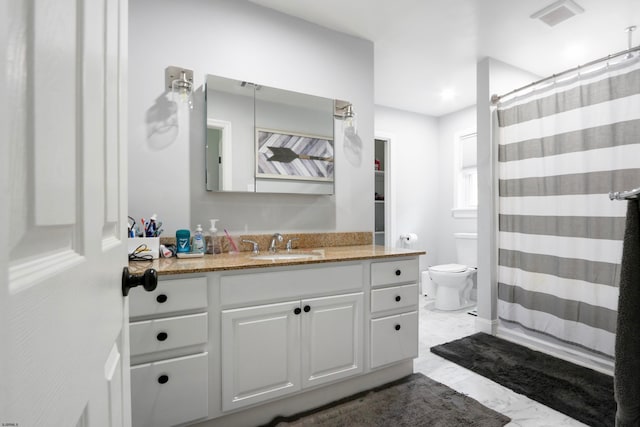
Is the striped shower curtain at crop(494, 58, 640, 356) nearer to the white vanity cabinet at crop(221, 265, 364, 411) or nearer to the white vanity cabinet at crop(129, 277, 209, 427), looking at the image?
the white vanity cabinet at crop(221, 265, 364, 411)

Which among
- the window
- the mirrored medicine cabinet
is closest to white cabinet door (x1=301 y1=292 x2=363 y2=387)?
the mirrored medicine cabinet

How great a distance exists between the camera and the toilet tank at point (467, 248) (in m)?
3.71

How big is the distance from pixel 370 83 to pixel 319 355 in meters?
2.12

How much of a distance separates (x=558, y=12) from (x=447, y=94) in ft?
5.00

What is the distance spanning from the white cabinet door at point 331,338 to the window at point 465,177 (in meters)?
2.81

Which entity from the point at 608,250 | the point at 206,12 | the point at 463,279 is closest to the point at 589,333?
the point at 608,250

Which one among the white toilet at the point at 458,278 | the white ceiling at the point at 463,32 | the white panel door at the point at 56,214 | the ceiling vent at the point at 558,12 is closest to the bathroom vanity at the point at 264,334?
the white panel door at the point at 56,214

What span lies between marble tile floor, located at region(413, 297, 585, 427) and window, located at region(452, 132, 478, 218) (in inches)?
63.3

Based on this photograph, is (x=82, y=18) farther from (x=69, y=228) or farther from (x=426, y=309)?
(x=426, y=309)

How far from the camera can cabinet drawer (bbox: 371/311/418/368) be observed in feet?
6.36

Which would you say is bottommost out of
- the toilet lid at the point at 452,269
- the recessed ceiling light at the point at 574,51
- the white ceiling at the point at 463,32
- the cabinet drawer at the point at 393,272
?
the toilet lid at the point at 452,269

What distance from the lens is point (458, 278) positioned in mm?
3396

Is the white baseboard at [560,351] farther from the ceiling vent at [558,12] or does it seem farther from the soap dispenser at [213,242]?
the soap dispenser at [213,242]

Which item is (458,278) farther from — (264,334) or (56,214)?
(56,214)
